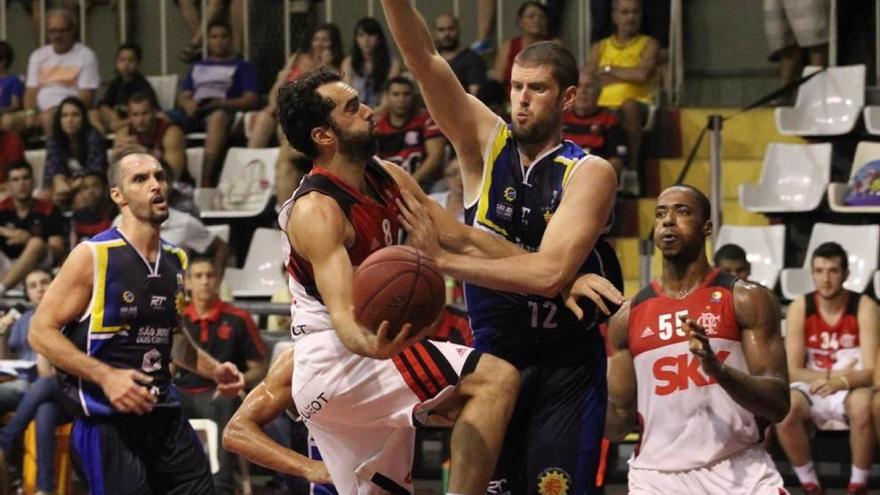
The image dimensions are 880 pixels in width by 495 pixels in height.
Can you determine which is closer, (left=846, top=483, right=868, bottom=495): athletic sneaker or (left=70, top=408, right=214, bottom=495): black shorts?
(left=70, top=408, right=214, bottom=495): black shorts

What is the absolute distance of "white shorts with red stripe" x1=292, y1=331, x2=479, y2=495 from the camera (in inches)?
202

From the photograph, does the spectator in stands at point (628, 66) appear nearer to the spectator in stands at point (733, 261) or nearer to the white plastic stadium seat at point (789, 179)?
the white plastic stadium seat at point (789, 179)

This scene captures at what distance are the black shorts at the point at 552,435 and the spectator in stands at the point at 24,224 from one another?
7141 millimetres

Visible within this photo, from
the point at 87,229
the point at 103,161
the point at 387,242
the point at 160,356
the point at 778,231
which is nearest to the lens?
the point at 387,242

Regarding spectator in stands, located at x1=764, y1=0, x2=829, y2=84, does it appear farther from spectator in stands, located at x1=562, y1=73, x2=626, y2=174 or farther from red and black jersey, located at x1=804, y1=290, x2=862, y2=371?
red and black jersey, located at x1=804, y1=290, x2=862, y2=371

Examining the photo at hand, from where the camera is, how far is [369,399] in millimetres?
5188

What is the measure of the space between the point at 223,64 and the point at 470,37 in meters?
2.11

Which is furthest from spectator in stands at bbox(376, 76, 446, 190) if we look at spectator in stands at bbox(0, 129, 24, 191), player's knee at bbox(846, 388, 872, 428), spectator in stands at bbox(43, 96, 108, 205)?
player's knee at bbox(846, 388, 872, 428)

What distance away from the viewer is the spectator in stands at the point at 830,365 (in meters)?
8.98

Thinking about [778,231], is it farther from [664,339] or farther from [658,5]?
[664,339]

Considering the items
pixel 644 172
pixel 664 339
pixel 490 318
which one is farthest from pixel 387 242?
pixel 644 172

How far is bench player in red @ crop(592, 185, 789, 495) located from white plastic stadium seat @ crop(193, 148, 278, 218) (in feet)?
21.2

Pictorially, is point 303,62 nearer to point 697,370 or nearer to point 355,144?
point 697,370

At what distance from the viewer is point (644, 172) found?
1214 cm
